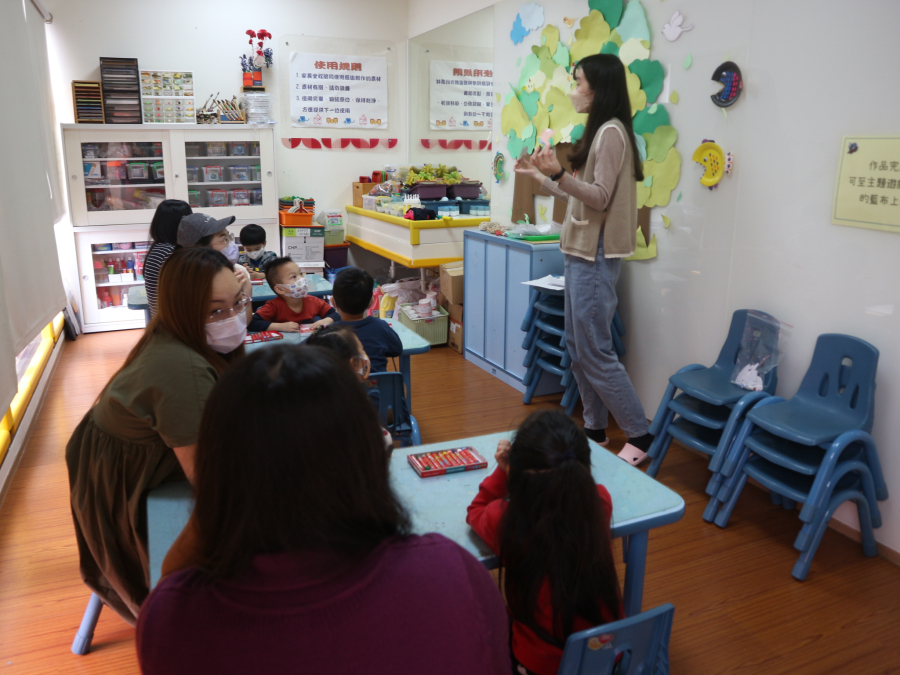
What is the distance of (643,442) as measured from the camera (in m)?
3.17

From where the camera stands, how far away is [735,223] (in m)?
2.89

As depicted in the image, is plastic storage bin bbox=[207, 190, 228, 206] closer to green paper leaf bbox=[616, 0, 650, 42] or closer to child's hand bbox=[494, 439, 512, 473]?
green paper leaf bbox=[616, 0, 650, 42]


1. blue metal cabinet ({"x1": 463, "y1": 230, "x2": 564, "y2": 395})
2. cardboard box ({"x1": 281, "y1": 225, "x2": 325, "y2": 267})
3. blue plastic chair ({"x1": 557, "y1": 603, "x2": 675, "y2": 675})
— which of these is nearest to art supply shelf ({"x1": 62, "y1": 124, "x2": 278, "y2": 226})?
cardboard box ({"x1": 281, "y1": 225, "x2": 325, "y2": 267})

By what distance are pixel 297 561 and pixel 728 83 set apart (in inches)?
110

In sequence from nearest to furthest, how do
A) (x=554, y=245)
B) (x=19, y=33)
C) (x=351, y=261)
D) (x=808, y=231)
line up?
1. (x=808, y=231)
2. (x=19, y=33)
3. (x=554, y=245)
4. (x=351, y=261)

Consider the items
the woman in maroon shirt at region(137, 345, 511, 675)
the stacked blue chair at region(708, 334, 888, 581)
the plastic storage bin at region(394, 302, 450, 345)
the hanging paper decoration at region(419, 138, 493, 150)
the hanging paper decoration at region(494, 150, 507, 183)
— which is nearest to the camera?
the woman in maroon shirt at region(137, 345, 511, 675)

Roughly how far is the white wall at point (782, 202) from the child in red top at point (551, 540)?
167cm

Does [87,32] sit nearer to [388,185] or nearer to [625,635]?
[388,185]

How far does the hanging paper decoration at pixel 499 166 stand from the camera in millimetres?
4578

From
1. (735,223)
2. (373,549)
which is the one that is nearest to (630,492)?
(373,549)

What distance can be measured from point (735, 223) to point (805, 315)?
1.62ft

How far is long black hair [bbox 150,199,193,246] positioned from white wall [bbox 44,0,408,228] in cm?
280

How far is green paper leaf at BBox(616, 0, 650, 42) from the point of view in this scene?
326 cm

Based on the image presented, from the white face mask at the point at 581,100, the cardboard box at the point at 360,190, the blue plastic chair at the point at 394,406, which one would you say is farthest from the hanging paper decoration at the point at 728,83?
the cardboard box at the point at 360,190
